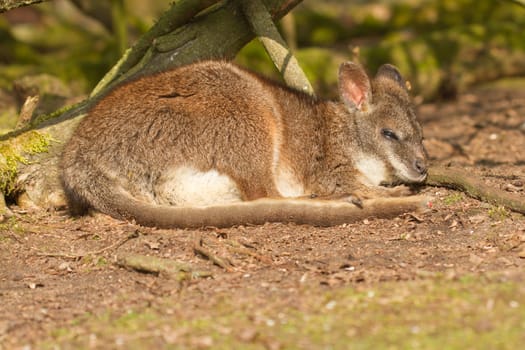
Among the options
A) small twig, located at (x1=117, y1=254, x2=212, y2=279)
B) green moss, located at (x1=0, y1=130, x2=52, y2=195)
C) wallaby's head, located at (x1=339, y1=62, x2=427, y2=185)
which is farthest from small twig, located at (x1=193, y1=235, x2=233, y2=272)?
green moss, located at (x1=0, y1=130, x2=52, y2=195)

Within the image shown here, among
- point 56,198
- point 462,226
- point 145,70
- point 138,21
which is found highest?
point 138,21

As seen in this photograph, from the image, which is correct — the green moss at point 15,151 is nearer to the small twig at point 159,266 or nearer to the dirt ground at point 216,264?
the dirt ground at point 216,264

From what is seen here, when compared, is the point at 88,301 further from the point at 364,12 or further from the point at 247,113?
the point at 364,12

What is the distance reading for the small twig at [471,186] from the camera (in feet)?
20.6

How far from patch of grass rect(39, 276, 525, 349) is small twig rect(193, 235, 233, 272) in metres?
0.67

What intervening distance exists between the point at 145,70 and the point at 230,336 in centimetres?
400

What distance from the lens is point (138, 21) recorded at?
1561 centimetres

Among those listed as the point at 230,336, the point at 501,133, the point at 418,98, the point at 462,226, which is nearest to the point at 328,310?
the point at 230,336

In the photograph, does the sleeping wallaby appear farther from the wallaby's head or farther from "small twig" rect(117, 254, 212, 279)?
"small twig" rect(117, 254, 212, 279)

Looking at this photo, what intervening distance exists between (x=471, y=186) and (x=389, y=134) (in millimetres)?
859

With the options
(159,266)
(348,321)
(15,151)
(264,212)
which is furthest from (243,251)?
(15,151)

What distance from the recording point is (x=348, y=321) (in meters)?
4.28

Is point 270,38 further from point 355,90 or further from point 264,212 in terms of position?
point 264,212

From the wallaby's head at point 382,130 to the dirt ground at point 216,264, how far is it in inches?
13.9
